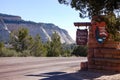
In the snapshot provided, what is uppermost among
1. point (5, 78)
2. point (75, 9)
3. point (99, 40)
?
point (75, 9)

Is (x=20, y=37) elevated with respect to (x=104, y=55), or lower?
elevated

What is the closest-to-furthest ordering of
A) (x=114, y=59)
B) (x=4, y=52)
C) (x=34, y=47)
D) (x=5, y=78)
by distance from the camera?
(x=5, y=78), (x=114, y=59), (x=4, y=52), (x=34, y=47)

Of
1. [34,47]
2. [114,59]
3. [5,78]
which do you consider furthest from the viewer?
[34,47]

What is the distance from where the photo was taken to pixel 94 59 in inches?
839

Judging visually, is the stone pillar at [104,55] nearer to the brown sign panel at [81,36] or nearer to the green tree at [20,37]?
the brown sign panel at [81,36]

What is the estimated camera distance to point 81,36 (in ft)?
68.5

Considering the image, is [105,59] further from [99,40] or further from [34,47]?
[34,47]

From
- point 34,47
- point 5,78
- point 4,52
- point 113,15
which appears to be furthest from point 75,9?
point 34,47

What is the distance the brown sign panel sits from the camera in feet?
68.4

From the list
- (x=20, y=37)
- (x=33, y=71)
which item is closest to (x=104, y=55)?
(x=33, y=71)

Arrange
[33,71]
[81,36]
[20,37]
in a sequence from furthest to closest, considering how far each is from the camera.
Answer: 1. [20,37]
2. [81,36]
3. [33,71]

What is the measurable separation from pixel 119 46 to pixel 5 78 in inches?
337

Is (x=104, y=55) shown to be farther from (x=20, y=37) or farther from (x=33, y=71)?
(x=20, y=37)

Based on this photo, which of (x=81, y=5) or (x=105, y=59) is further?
(x=105, y=59)
